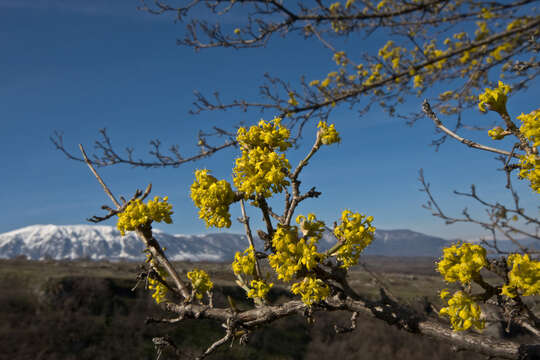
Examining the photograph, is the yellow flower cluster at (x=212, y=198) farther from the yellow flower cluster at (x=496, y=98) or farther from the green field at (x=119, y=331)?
the green field at (x=119, y=331)

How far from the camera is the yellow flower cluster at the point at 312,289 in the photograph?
1519 millimetres

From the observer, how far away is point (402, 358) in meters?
20.5

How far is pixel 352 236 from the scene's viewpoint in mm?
1553

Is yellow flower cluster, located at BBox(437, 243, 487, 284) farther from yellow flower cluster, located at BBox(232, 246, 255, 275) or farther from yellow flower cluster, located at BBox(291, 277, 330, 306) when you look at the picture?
yellow flower cluster, located at BBox(232, 246, 255, 275)

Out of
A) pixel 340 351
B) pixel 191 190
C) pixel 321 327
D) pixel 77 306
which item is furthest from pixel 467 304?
pixel 321 327

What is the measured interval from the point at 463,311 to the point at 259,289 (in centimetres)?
103

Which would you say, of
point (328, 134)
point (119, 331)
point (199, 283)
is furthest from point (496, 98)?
point (119, 331)

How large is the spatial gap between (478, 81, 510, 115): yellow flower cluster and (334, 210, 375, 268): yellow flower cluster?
86 centimetres

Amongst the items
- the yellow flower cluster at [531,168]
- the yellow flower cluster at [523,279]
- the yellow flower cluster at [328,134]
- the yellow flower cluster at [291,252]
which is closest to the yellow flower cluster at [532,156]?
the yellow flower cluster at [531,168]

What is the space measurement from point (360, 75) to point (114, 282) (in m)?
20.0

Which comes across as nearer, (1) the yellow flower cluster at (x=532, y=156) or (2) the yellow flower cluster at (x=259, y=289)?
(1) the yellow flower cluster at (x=532, y=156)

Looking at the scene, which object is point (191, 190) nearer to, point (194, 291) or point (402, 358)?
Answer: point (194, 291)

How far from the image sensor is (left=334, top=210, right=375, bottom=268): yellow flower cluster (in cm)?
156

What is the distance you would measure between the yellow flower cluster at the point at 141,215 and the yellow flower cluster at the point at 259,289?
2.51ft
